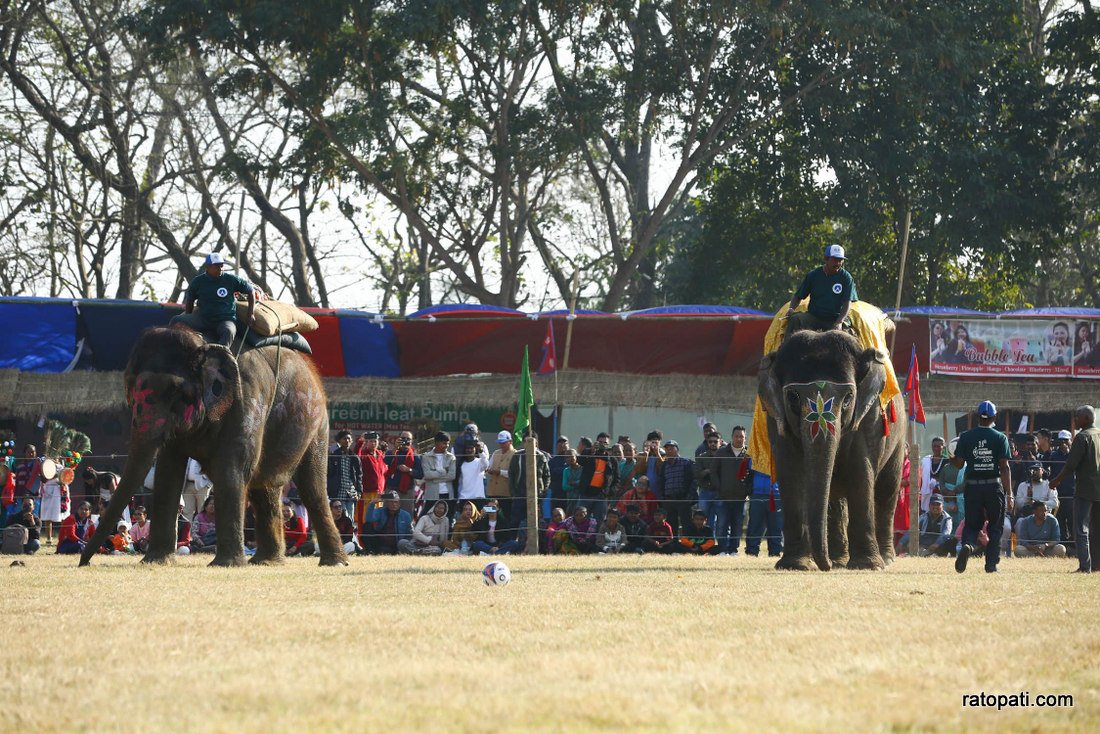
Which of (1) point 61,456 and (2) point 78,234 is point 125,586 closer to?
(1) point 61,456

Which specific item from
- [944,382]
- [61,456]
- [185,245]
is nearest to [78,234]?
[185,245]

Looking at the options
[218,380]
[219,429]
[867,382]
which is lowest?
[219,429]

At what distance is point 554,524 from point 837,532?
6.19 m

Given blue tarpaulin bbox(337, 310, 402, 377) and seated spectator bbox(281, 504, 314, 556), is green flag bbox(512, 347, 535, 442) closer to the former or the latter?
seated spectator bbox(281, 504, 314, 556)

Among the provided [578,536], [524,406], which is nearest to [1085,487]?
[578,536]

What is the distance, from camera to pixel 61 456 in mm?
24516

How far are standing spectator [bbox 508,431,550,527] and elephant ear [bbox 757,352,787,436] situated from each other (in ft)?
21.7

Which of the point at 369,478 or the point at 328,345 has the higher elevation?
the point at 328,345

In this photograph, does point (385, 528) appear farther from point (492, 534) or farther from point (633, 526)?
point (633, 526)

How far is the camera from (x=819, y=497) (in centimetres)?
1359

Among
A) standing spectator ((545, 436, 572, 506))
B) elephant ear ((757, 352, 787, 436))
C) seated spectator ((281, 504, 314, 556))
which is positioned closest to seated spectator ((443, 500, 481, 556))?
standing spectator ((545, 436, 572, 506))

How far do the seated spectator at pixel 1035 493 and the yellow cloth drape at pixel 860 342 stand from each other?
5641 millimetres

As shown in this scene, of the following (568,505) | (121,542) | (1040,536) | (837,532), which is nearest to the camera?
(837,532)

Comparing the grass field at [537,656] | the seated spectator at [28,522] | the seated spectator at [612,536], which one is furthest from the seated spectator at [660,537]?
the seated spectator at [28,522]
